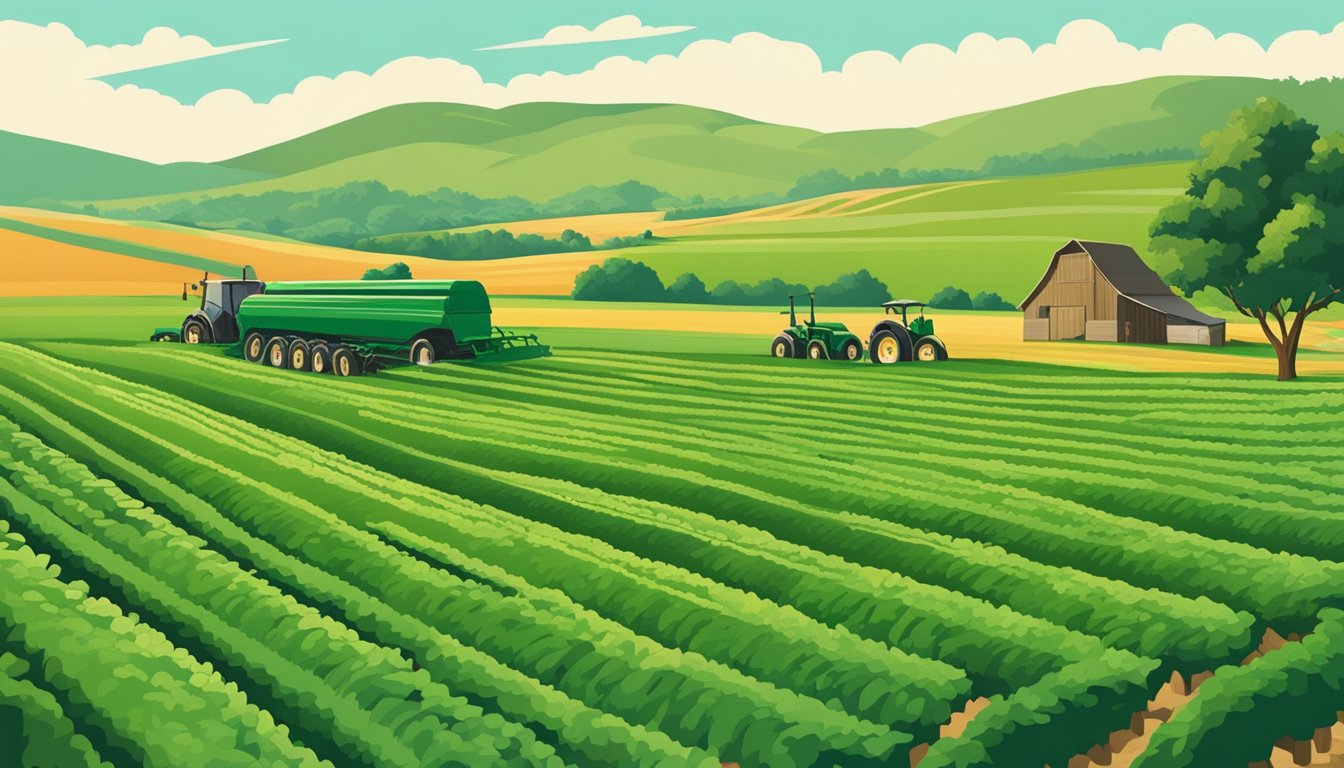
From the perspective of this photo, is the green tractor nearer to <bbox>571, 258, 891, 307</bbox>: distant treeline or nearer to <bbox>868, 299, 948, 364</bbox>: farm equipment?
<bbox>868, 299, 948, 364</bbox>: farm equipment

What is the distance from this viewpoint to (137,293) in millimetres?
77688

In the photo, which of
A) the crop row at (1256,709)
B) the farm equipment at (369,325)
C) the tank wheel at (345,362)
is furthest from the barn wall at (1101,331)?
the crop row at (1256,709)

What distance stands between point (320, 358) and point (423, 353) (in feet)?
10.8

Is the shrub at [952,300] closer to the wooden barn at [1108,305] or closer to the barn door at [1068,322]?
the wooden barn at [1108,305]

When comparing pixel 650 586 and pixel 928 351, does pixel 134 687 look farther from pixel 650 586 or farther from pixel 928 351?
pixel 928 351

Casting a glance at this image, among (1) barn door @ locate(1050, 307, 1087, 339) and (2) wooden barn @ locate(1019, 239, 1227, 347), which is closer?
(2) wooden barn @ locate(1019, 239, 1227, 347)

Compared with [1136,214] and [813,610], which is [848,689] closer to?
[813,610]

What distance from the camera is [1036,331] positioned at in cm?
5866

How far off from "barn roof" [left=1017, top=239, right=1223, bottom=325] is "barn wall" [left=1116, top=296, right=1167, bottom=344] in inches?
13.4

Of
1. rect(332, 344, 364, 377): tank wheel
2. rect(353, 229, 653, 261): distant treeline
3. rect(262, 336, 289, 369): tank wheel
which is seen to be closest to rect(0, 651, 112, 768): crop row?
rect(332, 344, 364, 377): tank wheel

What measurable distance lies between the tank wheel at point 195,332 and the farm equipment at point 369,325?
17.3 ft

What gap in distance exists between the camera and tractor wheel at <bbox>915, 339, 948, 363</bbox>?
129ft

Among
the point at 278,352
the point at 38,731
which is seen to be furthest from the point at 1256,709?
the point at 278,352

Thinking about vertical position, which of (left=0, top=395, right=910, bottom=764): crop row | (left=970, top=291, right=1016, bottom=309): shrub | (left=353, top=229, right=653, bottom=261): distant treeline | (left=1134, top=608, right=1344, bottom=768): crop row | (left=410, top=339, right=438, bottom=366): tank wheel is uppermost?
(left=353, top=229, right=653, bottom=261): distant treeline
